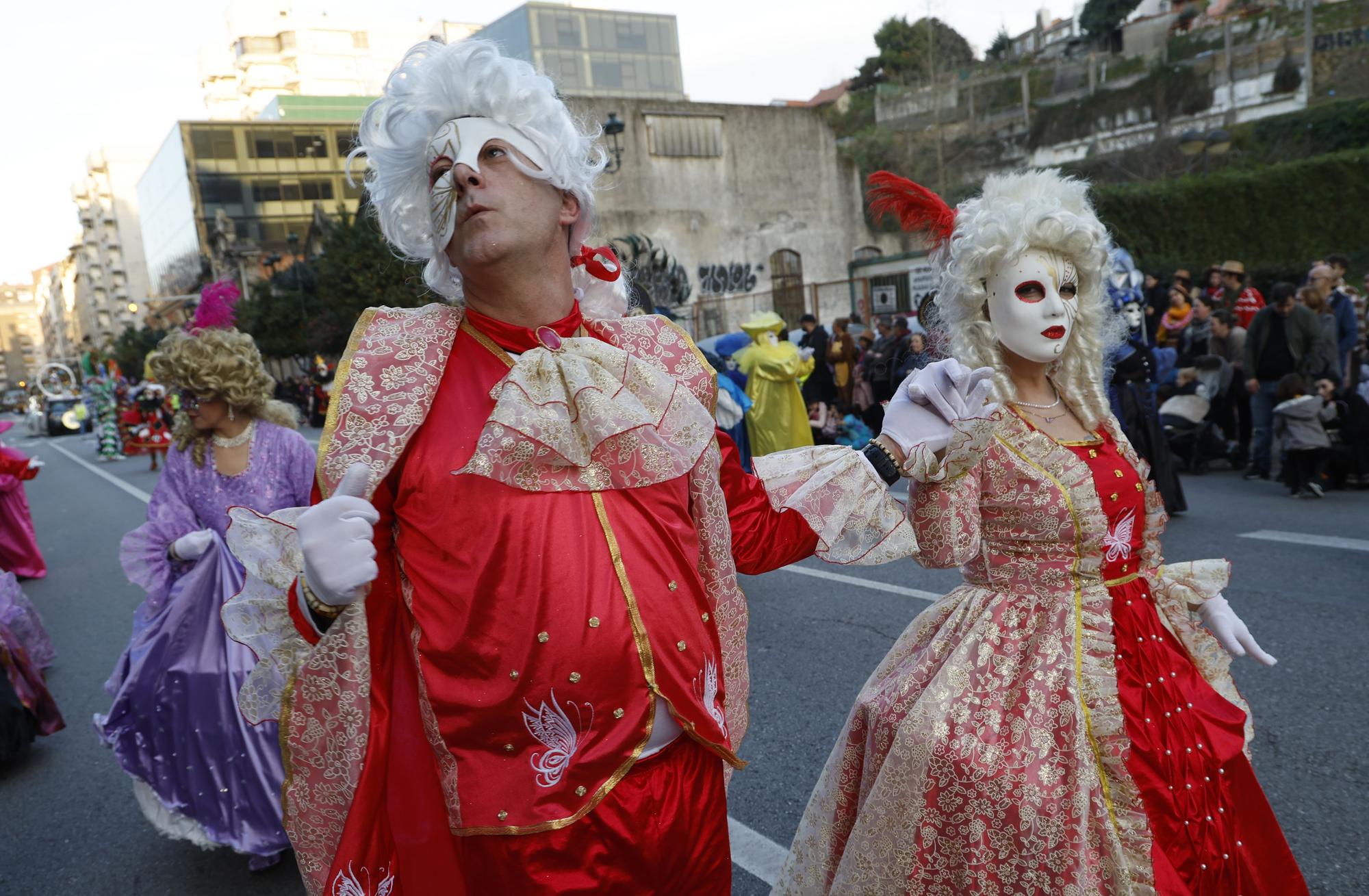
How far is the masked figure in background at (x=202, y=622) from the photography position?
3451 millimetres

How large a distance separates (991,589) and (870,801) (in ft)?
1.84

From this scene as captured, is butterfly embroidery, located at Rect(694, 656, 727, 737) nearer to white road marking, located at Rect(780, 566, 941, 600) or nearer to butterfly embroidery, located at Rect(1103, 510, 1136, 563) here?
butterfly embroidery, located at Rect(1103, 510, 1136, 563)

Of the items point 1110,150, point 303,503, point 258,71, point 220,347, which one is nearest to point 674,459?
point 303,503

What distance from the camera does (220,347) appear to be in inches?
145

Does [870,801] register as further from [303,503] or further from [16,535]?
[16,535]

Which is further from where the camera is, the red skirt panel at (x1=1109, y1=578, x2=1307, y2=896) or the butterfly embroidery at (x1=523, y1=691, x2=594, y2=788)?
the red skirt panel at (x1=1109, y1=578, x2=1307, y2=896)

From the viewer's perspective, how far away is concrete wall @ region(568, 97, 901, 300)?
2489 cm

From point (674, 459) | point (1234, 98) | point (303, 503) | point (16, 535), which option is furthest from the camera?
point (1234, 98)

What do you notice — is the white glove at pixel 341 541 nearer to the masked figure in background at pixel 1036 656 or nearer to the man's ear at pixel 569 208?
the man's ear at pixel 569 208

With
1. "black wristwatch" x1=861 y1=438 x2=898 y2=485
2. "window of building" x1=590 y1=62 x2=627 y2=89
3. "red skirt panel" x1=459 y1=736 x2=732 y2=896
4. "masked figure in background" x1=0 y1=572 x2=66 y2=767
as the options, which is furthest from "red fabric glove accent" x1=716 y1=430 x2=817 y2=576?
"window of building" x1=590 y1=62 x2=627 y2=89

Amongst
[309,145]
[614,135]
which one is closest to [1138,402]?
[614,135]

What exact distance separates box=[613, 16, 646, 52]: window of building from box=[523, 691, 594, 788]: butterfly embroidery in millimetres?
63722

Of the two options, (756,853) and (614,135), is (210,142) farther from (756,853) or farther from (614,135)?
(756,853)

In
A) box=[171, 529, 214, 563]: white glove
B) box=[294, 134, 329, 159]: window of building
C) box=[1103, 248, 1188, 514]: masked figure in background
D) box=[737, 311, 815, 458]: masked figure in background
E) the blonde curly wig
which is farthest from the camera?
box=[294, 134, 329, 159]: window of building
